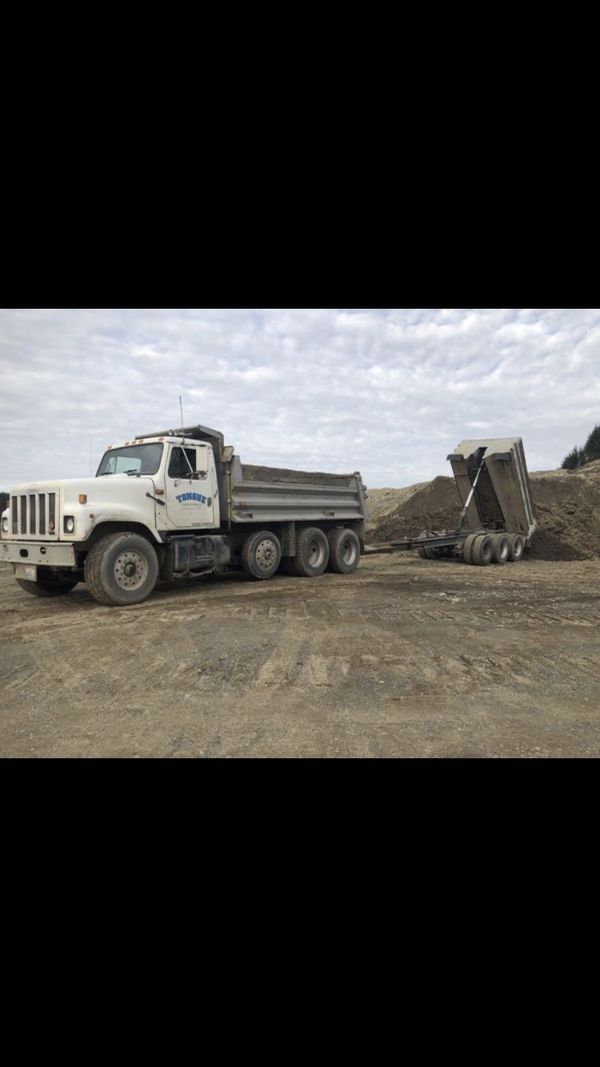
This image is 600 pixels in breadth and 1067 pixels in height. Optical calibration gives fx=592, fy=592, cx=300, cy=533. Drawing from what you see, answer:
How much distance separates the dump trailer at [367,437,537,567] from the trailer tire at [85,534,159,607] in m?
7.55

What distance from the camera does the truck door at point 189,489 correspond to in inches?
379

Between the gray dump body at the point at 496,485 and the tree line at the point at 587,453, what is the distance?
43375mm

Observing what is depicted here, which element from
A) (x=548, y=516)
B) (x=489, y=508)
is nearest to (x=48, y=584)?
(x=489, y=508)

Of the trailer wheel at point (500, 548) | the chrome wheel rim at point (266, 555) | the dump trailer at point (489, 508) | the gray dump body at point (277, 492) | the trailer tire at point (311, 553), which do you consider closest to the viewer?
the gray dump body at point (277, 492)

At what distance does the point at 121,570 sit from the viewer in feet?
28.1

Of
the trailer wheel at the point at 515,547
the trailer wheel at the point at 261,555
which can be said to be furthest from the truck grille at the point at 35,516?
the trailer wheel at the point at 515,547

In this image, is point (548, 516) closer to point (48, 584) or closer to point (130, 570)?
point (130, 570)

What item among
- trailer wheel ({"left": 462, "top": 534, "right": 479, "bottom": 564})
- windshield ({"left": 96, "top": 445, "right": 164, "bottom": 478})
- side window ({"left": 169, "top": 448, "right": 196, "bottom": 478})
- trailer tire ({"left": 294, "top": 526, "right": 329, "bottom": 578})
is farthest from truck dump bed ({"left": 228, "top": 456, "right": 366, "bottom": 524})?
trailer wheel ({"left": 462, "top": 534, "right": 479, "bottom": 564})

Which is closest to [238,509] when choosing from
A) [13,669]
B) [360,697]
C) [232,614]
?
[232,614]

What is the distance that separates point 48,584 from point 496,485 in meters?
11.2

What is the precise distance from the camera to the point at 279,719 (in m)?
4.23

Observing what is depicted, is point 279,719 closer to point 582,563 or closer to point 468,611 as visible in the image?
point 468,611

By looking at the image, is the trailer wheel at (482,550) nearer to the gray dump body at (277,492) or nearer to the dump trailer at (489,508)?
the dump trailer at (489,508)

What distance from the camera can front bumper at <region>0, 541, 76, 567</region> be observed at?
8.27m
